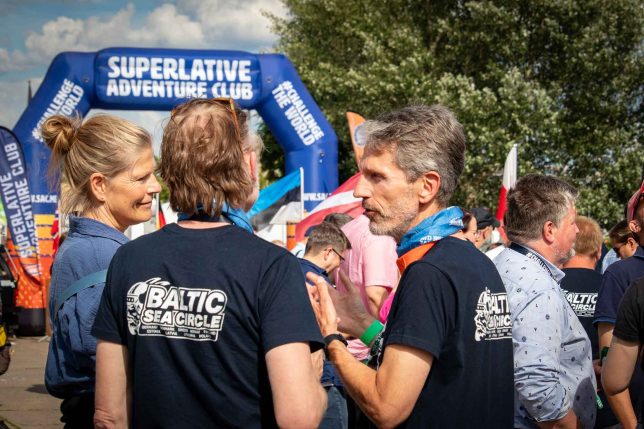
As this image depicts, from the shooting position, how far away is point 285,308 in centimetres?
216

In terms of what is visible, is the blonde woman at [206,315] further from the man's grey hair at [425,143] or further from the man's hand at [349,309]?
the man's hand at [349,309]

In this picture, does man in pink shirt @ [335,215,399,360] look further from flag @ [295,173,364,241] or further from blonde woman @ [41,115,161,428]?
flag @ [295,173,364,241]

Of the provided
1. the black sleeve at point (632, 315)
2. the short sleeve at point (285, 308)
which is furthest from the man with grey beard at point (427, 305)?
the black sleeve at point (632, 315)

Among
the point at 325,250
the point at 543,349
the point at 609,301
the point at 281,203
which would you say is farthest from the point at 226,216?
the point at 281,203

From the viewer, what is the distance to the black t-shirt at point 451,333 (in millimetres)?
2340

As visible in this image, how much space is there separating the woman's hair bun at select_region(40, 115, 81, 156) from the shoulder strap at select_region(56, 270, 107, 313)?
51 cm

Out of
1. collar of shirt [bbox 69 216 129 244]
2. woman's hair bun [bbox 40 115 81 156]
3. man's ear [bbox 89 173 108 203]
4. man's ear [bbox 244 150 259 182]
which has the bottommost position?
collar of shirt [bbox 69 216 129 244]

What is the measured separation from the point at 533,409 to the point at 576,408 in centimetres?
30

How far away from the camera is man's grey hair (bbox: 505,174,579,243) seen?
3.49 meters

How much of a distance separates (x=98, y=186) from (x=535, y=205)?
1758 millimetres

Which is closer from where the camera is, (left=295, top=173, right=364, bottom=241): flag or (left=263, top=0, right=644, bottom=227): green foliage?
(left=295, top=173, right=364, bottom=241): flag

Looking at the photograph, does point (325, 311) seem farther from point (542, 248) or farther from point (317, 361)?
point (542, 248)

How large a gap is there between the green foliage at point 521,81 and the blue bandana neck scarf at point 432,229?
728 inches

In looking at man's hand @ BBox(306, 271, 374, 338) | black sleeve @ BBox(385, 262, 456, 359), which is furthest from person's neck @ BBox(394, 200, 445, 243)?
man's hand @ BBox(306, 271, 374, 338)
